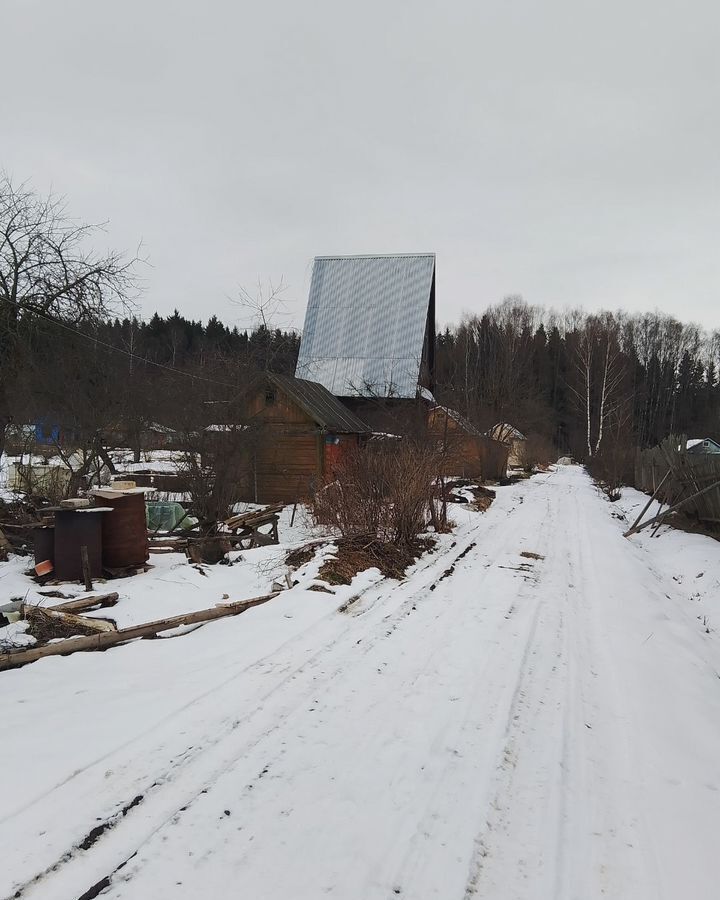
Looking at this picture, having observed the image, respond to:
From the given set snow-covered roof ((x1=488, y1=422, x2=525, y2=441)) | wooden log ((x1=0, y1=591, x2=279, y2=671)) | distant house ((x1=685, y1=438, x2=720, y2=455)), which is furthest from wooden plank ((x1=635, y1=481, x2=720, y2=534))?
snow-covered roof ((x1=488, y1=422, x2=525, y2=441))

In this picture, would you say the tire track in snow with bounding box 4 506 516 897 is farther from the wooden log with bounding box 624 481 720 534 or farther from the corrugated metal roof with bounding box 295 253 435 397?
the corrugated metal roof with bounding box 295 253 435 397

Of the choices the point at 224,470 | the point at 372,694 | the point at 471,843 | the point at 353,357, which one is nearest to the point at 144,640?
the point at 372,694

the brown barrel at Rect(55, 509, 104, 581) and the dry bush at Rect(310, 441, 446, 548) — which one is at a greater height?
the dry bush at Rect(310, 441, 446, 548)

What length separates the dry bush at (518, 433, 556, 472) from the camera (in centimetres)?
4147

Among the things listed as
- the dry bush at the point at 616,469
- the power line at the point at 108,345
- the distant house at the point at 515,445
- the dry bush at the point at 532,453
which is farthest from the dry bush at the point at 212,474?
the dry bush at the point at 532,453

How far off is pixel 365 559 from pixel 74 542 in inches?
169

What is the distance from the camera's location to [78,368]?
14.1m

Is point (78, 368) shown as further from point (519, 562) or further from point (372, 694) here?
point (372, 694)

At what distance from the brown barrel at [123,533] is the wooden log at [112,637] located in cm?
306

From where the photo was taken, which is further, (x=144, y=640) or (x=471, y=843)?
(x=144, y=640)

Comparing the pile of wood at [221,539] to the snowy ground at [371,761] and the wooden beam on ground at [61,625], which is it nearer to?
the wooden beam on ground at [61,625]

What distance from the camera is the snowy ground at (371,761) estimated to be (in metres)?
2.60

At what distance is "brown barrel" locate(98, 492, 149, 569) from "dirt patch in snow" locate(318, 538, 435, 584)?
3.18 m

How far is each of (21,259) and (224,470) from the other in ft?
19.6
